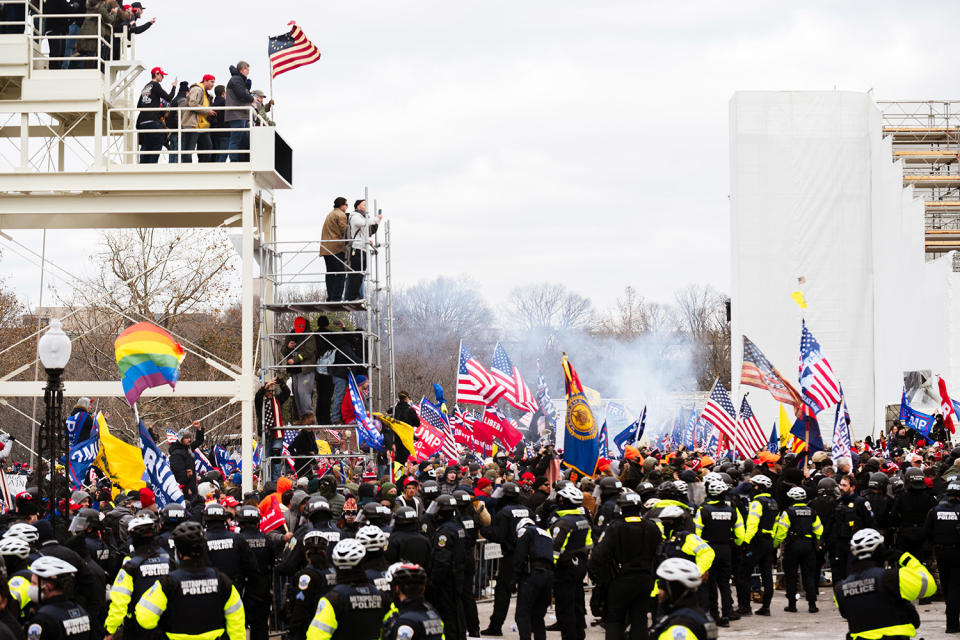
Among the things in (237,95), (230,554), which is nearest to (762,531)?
(230,554)

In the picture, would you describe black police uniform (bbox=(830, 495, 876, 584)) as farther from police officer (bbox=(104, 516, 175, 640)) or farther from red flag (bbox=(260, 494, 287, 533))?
police officer (bbox=(104, 516, 175, 640))

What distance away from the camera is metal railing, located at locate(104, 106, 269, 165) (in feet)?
72.5

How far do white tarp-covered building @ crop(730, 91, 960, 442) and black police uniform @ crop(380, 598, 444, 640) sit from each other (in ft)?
143

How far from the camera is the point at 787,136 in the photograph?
54469mm

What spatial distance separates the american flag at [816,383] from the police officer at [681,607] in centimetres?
1734

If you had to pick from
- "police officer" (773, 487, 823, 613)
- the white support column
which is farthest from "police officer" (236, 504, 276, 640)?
the white support column

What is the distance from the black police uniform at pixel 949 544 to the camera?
1509 cm

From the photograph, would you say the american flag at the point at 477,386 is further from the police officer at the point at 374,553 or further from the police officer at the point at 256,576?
the police officer at the point at 374,553

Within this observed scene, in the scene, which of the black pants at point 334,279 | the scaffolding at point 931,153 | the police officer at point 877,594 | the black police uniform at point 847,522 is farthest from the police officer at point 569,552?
the scaffolding at point 931,153

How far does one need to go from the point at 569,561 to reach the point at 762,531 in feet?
13.3

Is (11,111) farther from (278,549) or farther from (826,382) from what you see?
(826,382)

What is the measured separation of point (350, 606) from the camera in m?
8.98

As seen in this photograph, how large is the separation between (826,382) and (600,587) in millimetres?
12971

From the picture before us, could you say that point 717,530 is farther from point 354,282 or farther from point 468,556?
point 354,282
